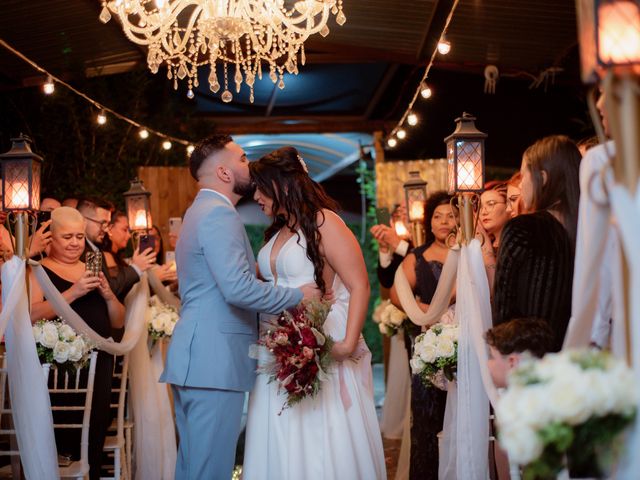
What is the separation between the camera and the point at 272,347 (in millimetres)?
3555

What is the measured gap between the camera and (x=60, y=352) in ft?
15.2

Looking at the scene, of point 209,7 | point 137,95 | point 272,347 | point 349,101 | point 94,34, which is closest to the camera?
point 272,347

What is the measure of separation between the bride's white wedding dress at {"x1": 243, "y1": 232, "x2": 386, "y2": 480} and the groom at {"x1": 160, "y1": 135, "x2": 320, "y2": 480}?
96 mm

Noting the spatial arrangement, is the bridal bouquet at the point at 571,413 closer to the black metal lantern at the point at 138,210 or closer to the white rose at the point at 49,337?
the white rose at the point at 49,337

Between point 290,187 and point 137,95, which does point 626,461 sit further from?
point 137,95

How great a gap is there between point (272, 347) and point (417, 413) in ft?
6.26

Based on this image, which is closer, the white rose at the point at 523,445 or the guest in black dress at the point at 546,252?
the white rose at the point at 523,445

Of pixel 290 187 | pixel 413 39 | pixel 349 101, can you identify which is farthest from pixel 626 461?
pixel 349 101

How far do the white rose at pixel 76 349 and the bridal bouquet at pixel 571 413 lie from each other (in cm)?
315

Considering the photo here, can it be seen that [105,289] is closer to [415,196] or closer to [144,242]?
[144,242]

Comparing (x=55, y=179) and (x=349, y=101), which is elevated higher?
(x=349, y=101)

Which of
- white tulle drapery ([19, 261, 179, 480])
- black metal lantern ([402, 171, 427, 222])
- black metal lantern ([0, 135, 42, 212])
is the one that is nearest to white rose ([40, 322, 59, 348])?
black metal lantern ([0, 135, 42, 212])

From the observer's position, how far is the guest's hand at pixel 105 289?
5172 mm

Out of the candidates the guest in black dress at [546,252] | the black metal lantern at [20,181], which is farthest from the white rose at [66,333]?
the guest in black dress at [546,252]
